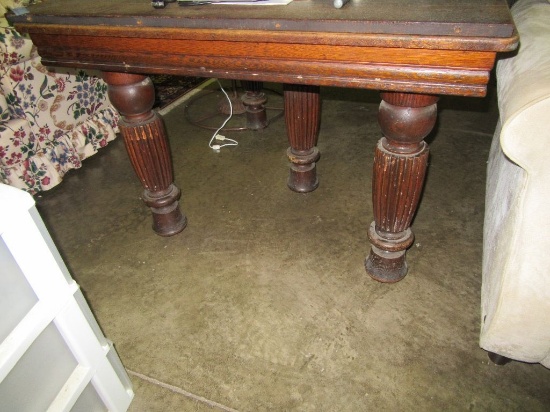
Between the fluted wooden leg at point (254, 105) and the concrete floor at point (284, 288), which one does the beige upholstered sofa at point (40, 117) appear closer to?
the concrete floor at point (284, 288)

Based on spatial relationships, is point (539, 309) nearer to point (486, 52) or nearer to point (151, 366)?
point (486, 52)

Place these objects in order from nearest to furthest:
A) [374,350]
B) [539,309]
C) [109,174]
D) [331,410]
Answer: [539,309] → [331,410] → [374,350] → [109,174]

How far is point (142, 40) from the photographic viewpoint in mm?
859

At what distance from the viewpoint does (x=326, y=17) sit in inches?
27.9

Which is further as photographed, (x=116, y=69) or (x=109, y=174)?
(x=109, y=174)

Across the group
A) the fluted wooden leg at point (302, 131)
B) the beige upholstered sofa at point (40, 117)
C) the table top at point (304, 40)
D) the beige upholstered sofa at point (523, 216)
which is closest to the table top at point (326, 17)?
the table top at point (304, 40)

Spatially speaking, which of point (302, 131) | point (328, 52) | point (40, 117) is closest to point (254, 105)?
point (302, 131)

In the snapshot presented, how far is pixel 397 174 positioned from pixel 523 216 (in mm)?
275

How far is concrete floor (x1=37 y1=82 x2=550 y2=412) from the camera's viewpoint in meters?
0.92

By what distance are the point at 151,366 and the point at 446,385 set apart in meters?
0.71

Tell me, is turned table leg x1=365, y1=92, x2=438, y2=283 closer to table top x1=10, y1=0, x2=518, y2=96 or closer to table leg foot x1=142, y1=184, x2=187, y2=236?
table top x1=10, y1=0, x2=518, y2=96

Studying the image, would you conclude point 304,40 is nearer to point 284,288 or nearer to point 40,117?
point 284,288

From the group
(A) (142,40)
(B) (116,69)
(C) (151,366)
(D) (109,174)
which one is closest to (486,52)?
(A) (142,40)

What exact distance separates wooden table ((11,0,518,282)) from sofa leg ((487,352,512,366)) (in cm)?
31
